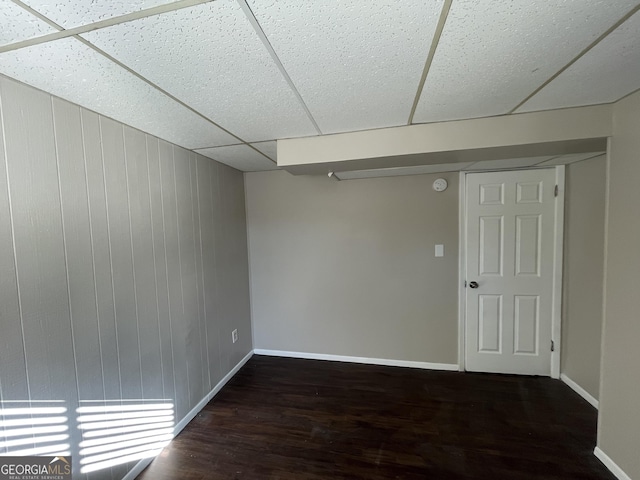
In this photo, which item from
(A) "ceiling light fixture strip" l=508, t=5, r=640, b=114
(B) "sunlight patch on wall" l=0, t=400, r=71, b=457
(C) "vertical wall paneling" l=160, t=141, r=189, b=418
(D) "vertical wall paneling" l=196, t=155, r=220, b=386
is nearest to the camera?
(A) "ceiling light fixture strip" l=508, t=5, r=640, b=114

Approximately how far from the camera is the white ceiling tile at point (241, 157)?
2064mm

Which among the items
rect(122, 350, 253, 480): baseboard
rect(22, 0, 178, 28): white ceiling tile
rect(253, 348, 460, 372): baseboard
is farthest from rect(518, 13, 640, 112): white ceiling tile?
rect(122, 350, 253, 480): baseboard

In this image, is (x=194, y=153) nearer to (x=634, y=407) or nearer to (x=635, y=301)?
(x=635, y=301)

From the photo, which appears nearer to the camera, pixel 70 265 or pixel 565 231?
pixel 70 265

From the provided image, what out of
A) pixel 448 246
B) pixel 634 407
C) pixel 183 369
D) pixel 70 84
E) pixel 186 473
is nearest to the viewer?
pixel 70 84

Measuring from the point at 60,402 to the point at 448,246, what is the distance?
3050mm

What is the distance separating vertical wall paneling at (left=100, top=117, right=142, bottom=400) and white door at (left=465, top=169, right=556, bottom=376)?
9.53 feet

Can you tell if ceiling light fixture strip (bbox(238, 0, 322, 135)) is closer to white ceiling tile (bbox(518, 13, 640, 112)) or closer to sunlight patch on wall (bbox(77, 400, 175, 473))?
white ceiling tile (bbox(518, 13, 640, 112))

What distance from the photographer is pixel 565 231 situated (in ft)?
7.51

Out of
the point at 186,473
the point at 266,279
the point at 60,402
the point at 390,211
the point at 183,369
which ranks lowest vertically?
the point at 186,473

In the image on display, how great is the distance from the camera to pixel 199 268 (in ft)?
7.06

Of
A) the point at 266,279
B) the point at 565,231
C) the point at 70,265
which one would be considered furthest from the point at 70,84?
the point at 565,231

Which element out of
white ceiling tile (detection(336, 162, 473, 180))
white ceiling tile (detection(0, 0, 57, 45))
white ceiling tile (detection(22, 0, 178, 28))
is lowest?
white ceiling tile (detection(336, 162, 473, 180))

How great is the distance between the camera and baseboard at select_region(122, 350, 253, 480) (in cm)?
154
